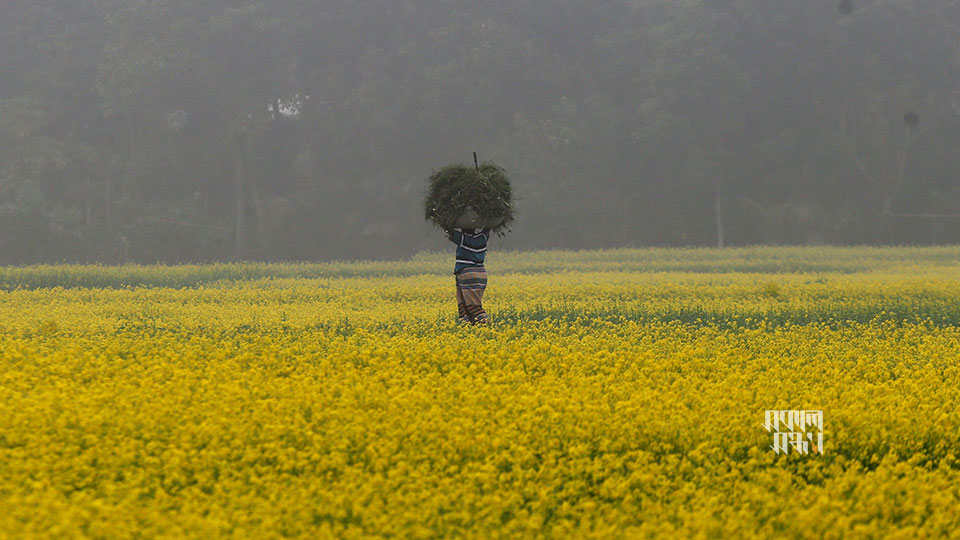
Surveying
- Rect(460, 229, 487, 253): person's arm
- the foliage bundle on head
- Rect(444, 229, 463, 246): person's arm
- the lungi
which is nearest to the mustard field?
the lungi

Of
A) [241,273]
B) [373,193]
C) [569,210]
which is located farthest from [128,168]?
[241,273]

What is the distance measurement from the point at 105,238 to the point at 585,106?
2003 cm

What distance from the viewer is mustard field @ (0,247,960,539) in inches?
270

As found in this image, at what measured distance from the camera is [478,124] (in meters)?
51.6

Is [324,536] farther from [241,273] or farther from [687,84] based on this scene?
[687,84]

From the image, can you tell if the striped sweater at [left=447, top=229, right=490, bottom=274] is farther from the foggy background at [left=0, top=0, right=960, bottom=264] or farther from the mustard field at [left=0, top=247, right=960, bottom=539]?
the foggy background at [left=0, top=0, right=960, bottom=264]

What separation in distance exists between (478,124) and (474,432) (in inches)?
1729

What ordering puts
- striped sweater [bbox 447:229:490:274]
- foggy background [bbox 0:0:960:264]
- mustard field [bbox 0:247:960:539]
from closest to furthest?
mustard field [bbox 0:247:960:539] < striped sweater [bbox 447:229:490:274] < foggy background [bbox 0:0:960:264]

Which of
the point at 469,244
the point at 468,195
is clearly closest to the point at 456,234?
the point at 469,244

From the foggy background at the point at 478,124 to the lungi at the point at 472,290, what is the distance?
3376 centimetres

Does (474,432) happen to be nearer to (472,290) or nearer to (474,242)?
(474,242)

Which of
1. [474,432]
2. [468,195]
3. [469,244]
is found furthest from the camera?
[469,244]

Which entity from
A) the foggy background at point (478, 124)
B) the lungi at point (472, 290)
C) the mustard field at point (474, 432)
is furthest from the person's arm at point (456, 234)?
the foggy background at point (478, 124)

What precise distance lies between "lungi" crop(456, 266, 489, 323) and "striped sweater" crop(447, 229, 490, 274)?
88mm
